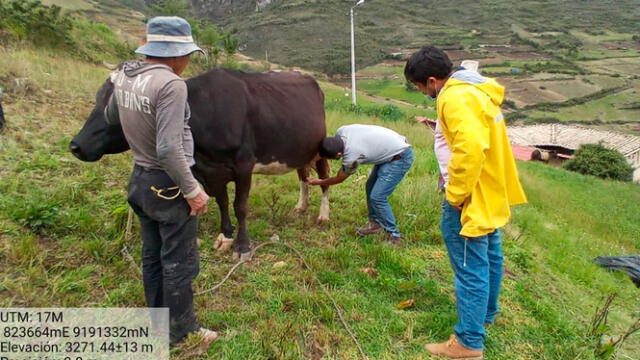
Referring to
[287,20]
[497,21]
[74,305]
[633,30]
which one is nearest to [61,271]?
[74,305]

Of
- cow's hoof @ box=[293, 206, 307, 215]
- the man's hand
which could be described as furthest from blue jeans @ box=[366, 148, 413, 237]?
the man's hand

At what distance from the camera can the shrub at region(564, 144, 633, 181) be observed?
23.7m

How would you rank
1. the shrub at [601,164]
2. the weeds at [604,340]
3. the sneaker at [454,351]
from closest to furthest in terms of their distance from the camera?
the sneaker at [454,351]
the weeds at [604,340]
the shrub at [601,164]

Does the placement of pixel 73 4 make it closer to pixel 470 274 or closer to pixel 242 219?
pixel 242 219

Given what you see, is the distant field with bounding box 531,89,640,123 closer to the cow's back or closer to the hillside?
the hillside

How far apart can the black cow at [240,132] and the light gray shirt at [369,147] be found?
0.54m

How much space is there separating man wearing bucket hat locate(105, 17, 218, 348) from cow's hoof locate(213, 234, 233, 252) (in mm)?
1337

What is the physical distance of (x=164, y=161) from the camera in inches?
90.0

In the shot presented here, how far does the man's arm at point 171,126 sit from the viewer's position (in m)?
2.24

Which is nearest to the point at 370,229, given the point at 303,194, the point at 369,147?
the point at 369,147

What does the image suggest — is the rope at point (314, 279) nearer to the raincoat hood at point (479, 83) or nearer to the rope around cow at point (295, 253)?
the rope around cow at point (295, 253)

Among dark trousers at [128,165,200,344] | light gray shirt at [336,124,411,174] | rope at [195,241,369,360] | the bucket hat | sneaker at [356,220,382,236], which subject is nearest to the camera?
the bucket hat

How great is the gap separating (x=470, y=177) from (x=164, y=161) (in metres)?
1.68

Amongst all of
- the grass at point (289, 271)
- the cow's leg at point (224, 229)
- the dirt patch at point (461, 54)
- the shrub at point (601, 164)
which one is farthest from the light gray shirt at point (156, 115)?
the dirt patch at point (461, 54)
